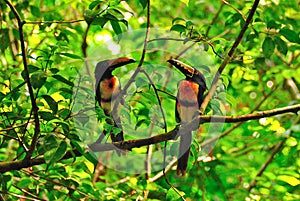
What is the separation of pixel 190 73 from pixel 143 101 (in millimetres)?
278

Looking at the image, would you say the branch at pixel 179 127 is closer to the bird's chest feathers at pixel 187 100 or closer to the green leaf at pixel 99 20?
the bird's chest feathers at pixel 187 100

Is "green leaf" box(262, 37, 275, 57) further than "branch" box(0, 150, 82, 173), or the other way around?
"green leaf" box(262, 37, 275, 57)

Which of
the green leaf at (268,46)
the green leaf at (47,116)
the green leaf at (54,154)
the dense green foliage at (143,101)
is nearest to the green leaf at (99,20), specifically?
the dense green foliage at (143,101)

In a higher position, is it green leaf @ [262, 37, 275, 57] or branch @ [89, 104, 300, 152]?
green leaf @ [262, 37, 275, 57]

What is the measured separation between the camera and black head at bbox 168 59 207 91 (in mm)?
1835

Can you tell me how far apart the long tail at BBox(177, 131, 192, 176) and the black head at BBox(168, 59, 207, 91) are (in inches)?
9.0

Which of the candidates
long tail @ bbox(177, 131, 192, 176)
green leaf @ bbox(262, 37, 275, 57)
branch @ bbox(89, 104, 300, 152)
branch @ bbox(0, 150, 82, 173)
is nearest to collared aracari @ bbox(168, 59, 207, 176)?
long tail @ bbox(177, 131, 192, 176)

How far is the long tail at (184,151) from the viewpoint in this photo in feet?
5.67

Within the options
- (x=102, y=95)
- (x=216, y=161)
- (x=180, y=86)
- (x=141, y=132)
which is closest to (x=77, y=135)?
(x=102, y=95)

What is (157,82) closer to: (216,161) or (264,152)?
(216,161)

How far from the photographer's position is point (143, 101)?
80.7 inches

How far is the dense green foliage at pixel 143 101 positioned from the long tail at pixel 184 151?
0.10 ft

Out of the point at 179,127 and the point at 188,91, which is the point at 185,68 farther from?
the point at 179,127

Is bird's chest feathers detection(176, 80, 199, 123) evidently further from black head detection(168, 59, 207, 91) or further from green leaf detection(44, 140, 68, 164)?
green leaf detection(44, 140, 68, 164)
